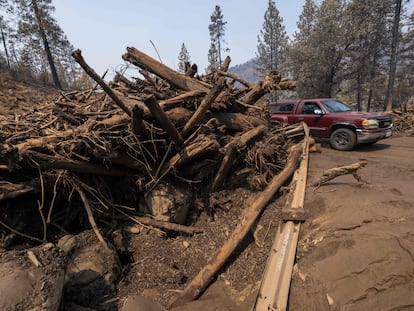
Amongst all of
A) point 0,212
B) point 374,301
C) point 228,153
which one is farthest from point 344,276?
point 0,212

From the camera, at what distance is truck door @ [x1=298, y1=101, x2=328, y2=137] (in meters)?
9.15

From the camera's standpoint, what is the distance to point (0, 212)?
3.52 meters

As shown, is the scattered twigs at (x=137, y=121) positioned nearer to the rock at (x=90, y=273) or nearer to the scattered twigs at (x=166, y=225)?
the scattered twigs at (x=166, y=225)

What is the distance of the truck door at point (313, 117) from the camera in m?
9.15

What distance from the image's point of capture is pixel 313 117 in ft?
30.8

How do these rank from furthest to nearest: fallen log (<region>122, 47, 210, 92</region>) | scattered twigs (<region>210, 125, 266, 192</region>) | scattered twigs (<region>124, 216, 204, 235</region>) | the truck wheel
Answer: the truck wheel → fallen log (<region>122, 47, 210, 92</region>) → scattered twigs (<region>210, 125, 266, 192</region>) → scattered twigs (<region>124, 216, 204, 235</region>)

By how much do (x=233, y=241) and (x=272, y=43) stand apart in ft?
104

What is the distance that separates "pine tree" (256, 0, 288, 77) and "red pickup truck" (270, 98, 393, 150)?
67.1 feet

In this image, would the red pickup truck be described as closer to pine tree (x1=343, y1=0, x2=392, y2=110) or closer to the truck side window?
the truck side window

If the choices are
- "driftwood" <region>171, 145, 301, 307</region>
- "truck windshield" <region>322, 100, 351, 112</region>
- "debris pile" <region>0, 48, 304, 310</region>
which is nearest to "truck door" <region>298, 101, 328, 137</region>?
"truck windshield" <region>322, 100, 351, 112</region>

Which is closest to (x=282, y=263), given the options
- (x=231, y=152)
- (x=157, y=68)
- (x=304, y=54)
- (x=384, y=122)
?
(x=231, y=152)

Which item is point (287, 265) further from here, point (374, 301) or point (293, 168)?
point (293, 168)

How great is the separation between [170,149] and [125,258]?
2010 millimetres

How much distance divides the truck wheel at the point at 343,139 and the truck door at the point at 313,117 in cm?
39
